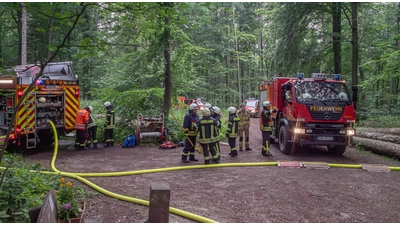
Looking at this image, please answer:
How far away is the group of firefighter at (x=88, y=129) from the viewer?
9656 mm

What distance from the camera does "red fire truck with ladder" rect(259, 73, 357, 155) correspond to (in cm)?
847

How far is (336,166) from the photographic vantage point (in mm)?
7684

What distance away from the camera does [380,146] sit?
957cm

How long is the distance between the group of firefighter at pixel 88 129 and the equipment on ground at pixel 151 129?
3.33 ft

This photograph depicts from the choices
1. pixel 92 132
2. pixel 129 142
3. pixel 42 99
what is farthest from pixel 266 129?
pixel 42 99

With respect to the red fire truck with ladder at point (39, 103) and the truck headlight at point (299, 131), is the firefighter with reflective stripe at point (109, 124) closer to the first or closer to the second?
the red fire truck with ladder at point (39, 103)

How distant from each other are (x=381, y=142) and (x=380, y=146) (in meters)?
0.26

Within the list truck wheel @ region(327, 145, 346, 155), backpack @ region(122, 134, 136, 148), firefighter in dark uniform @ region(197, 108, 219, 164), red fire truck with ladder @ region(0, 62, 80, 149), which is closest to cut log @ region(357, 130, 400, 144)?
truck wheel @ region(327, 145, 346, 155)

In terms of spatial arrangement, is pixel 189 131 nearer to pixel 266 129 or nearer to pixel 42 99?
pixel 266 129

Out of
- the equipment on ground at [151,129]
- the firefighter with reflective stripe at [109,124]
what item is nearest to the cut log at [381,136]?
the equipment on ground at [151,129]

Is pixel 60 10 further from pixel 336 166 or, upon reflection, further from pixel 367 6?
pixel 367 6

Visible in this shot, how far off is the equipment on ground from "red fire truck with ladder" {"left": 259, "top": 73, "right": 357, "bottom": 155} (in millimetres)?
4449

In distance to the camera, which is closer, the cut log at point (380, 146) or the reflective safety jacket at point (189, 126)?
the reflective safety jacket at point (189, 126)

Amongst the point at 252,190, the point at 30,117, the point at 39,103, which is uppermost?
the point at 39,103
